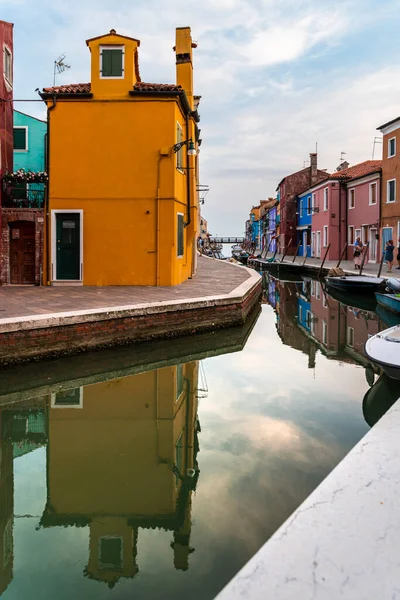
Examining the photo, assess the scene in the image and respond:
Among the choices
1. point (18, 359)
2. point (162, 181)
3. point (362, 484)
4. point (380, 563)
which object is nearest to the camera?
point (380, 563)

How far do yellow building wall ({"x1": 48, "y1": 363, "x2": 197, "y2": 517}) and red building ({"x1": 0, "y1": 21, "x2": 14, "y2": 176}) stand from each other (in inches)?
380

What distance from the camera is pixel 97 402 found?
6730 mm

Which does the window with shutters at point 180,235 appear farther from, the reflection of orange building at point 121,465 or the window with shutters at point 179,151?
the reflection of orange building at point 121,465

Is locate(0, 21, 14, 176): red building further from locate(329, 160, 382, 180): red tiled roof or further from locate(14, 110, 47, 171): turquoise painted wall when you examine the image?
locate(329, 160, 382, 180): red tiled roof

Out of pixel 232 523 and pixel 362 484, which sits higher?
pixel 362 484

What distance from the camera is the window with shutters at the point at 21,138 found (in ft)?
63.2

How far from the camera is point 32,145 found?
63.4 feet

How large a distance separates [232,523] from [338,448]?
5.97ft

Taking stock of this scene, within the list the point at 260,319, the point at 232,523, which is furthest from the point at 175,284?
the point at 232,523

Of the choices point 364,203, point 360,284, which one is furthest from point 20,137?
point 364,203

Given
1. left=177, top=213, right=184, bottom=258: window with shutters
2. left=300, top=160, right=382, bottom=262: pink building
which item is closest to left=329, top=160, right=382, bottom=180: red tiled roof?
left=300, top=160, right=382, bottom=262: pink building

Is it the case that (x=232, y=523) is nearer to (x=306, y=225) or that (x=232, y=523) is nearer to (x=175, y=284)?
(x=175, y=284)

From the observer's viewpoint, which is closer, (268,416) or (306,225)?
(268,416)

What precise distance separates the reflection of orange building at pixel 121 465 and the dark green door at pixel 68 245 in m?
7.39
